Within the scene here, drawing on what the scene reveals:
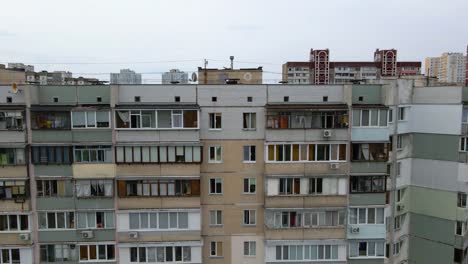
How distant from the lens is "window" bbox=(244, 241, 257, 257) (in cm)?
2453

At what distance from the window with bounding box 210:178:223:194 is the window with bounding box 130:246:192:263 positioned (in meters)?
3.84

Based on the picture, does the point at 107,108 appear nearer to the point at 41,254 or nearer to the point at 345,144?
the point at 41,254

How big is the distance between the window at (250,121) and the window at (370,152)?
6.20 metres

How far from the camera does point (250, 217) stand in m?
24.4

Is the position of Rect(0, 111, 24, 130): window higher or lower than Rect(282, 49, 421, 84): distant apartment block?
lower

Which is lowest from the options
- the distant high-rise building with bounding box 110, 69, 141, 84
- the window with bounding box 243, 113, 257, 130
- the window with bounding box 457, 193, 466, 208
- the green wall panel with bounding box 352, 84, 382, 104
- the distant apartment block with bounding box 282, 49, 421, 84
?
the window with bounding box 457, 193, 466, 208

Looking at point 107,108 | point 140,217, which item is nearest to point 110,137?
point 107,108

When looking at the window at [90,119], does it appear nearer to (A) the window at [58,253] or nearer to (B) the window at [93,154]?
(B) the window at [93,154]

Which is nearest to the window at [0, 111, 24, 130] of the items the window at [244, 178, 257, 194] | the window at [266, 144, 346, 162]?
the window at [244, 178, 257, 194]

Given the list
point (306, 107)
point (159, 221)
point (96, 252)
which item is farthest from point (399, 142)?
point (96, 252)

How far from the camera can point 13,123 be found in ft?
73.7

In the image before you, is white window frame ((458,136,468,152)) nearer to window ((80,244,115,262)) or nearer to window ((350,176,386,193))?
window ((350,176,386,193))

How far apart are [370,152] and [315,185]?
154 inches

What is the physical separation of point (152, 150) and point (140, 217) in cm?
423
